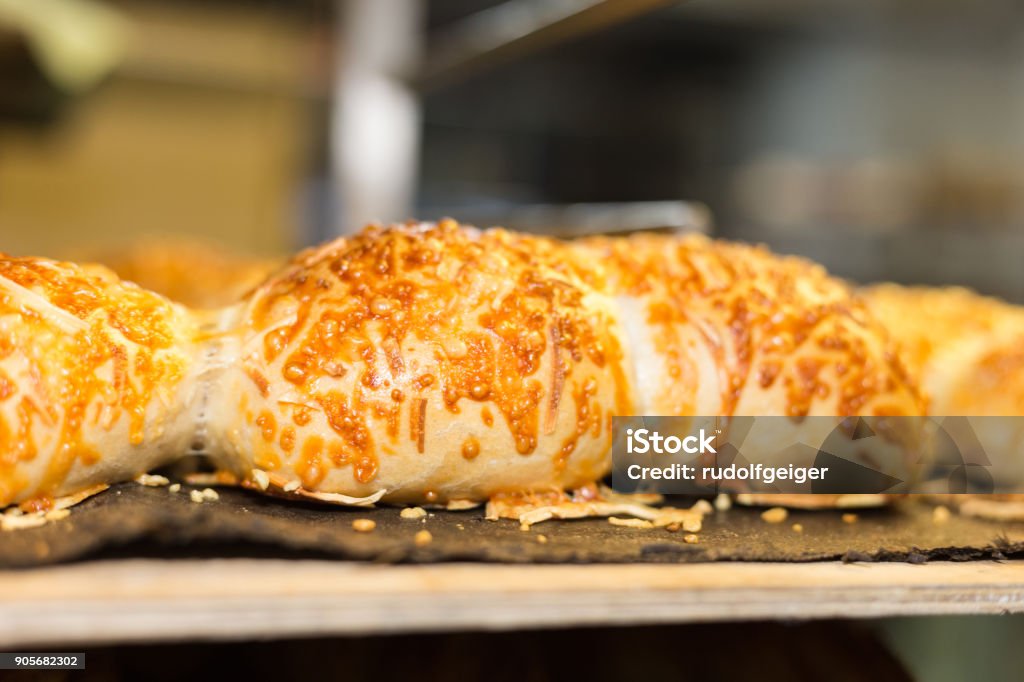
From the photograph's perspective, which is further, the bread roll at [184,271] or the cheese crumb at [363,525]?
the bread roll at [184,271]

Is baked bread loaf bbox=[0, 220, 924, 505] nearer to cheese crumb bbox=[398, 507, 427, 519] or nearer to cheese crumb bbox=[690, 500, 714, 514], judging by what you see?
cheese crumb bbox=[398, 507, 427, 519]

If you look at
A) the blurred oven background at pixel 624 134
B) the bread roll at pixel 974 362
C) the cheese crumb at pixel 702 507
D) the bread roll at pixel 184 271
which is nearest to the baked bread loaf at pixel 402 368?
the cheese crumb at pixel 702 507

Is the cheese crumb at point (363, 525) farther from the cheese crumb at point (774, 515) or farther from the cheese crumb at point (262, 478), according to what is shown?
the cheese crumb at point (774, 515)

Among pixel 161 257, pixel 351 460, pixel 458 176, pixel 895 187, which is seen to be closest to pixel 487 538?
pixel 351 460

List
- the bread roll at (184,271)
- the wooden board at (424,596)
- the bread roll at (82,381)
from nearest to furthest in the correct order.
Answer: the wooden board at (424,596), the bread roll at (82,381), the bread roll at (184,271)

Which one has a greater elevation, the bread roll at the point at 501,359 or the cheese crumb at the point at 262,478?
the bread roll at the point at 501,359

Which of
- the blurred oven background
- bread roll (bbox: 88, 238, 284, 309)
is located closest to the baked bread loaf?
bread roll (bbox: 88, 238, 284, 309)
